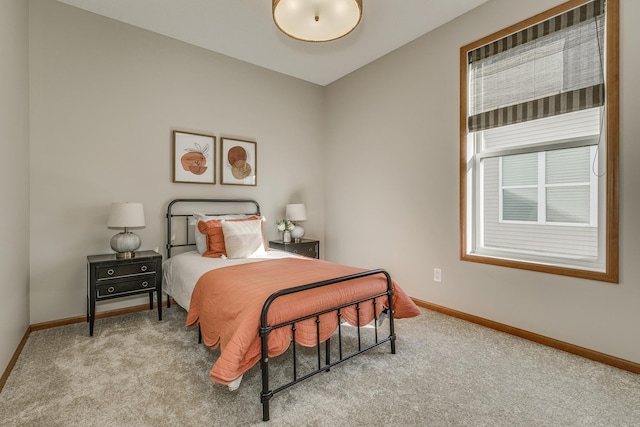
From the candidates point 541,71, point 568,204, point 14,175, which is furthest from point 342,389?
point 541,71

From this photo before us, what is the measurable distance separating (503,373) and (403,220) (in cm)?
186

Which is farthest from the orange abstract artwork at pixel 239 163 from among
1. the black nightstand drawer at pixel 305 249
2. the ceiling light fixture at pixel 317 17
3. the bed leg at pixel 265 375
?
the bed leg at pixel 265 375

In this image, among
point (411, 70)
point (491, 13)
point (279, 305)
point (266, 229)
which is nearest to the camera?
point (279, 305)

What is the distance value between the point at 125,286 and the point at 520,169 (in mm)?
3721

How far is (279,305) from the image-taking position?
1.81m

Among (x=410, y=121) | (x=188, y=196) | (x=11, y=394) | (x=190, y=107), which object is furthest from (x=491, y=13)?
(x=11, y=394)

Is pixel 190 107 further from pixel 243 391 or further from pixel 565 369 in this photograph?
pixel 565 369

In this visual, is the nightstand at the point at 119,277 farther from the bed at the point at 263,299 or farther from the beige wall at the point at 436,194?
the beige wall at the point at 436,194

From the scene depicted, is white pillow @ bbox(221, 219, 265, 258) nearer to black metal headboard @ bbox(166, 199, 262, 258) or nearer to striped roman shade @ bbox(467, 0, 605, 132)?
black metal headboard @ bbox(166, 199, 262, 258)

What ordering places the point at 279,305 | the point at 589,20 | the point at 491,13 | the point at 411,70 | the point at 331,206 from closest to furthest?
the point at 279,305 → the point at 589,20 → the point at 491,13 → the point at 411,70 → the point at 331,206

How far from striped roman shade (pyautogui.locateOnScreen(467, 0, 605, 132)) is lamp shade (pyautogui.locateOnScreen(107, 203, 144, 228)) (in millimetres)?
3269

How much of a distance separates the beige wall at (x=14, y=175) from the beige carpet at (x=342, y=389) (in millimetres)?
331

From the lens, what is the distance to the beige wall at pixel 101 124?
2850mm

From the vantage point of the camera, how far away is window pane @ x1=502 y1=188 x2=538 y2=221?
2.75m
